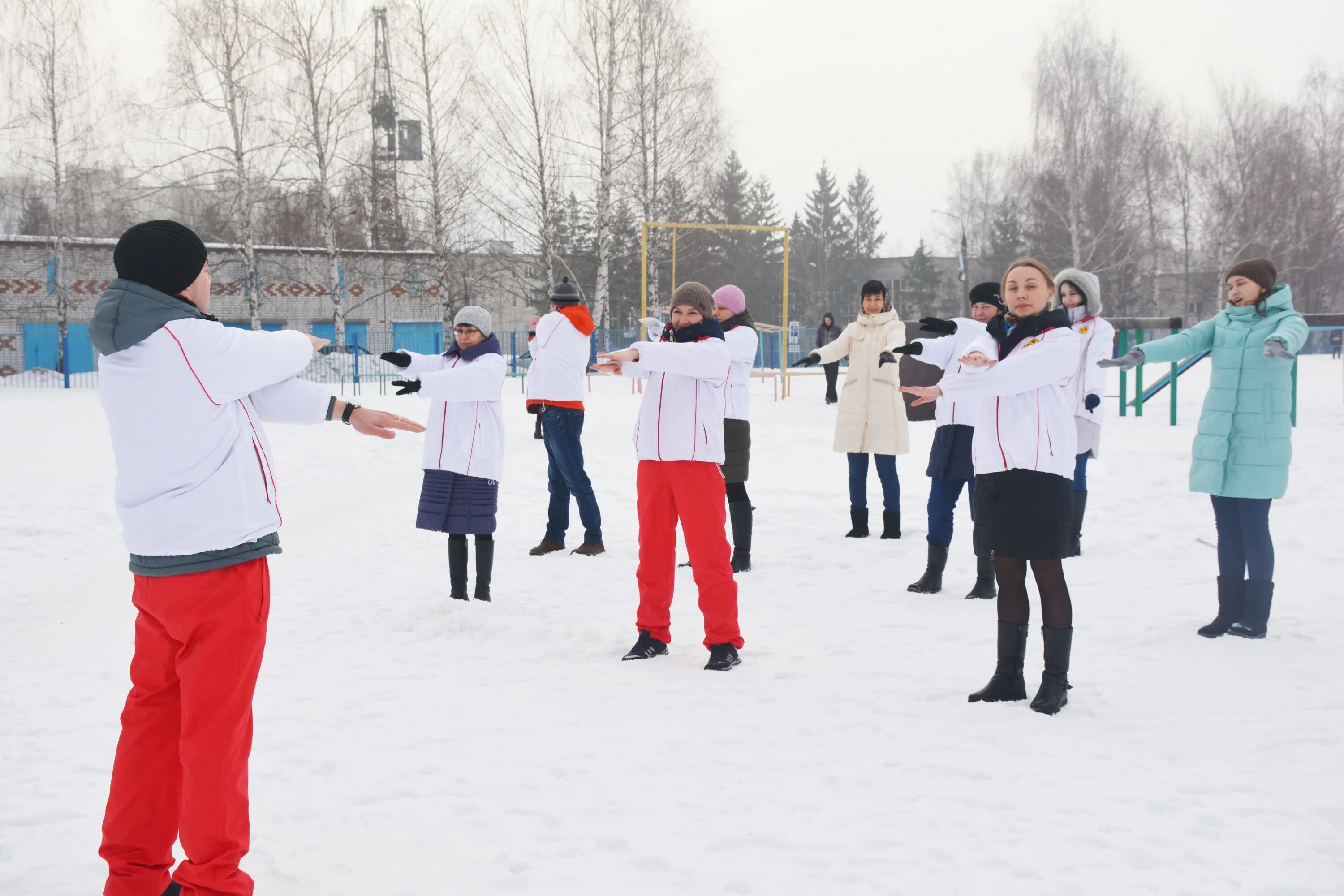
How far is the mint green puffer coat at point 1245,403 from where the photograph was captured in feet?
15.1

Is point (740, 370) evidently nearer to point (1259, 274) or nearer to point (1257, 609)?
point (1259, 274)

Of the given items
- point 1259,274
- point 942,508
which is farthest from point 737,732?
point 1259,274

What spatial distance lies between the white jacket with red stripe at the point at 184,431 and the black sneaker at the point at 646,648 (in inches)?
96.2

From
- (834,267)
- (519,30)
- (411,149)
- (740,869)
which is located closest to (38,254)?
(411,149)

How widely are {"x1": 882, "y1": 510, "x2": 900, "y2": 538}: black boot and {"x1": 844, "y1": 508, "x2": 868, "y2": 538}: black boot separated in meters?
0.15

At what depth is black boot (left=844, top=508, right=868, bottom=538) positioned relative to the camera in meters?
7.35

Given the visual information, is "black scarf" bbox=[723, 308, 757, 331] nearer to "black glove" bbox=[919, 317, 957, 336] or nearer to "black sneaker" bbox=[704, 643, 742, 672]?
"black glove" bbox=[919, 317, 957, 336]

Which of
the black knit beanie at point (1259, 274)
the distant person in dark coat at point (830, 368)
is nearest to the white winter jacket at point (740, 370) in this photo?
the black knit beanie at point (1259, 274)

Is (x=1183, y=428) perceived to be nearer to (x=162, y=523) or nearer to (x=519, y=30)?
(x=162, y=523)

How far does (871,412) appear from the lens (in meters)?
7.16

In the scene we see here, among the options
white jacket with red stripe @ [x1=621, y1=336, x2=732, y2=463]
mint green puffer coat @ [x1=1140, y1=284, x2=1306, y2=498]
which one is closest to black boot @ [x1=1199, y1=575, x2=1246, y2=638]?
mint green puffer coat @ [x1=1140, y1=284, x2=1306, y2=498]

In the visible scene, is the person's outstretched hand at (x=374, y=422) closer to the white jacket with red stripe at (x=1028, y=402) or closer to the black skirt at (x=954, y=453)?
the white jacket with red stripe at (x=1028, y=402)

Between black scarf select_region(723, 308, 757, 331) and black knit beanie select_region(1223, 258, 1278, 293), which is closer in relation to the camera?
black knit beanie select_region(1223, 258, 1278, 293)

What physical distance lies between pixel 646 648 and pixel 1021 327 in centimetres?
212
